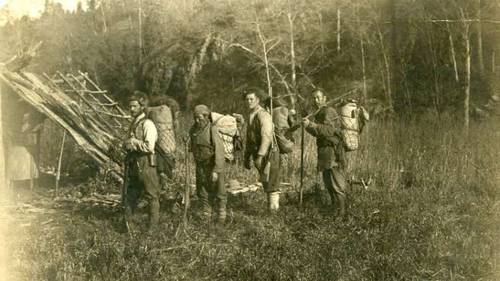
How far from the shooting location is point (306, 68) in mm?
21594

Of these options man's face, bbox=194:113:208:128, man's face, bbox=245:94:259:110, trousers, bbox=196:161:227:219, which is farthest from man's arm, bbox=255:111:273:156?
man's face, bbox=194:113:208:128

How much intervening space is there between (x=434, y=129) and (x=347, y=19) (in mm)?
11600

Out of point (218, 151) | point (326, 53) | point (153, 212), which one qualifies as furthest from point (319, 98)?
point (326, 53)

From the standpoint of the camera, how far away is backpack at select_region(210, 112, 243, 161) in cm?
742

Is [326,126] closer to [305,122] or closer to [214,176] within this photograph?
[305,122]

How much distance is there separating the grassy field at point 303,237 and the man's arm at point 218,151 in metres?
0.76

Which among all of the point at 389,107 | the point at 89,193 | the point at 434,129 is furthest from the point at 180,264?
the point at 389,107

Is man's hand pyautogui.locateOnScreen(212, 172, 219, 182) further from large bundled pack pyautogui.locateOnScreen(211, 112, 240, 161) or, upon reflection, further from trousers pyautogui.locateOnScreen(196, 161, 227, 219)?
large bundled pack pyautogui.locateOnScreen(211, 112, 240, 161)

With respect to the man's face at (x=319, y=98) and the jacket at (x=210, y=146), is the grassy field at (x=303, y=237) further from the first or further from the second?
the man's face at (x=319, y=98)

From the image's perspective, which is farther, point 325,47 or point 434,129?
point 325,47

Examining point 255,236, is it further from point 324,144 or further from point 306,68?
point 306,68

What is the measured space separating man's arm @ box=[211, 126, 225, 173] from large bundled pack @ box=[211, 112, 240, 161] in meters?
0.29

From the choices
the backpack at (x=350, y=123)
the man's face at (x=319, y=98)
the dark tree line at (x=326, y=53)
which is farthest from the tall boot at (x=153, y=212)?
the dark tree line at (x=326, y=53)

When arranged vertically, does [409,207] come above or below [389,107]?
below
